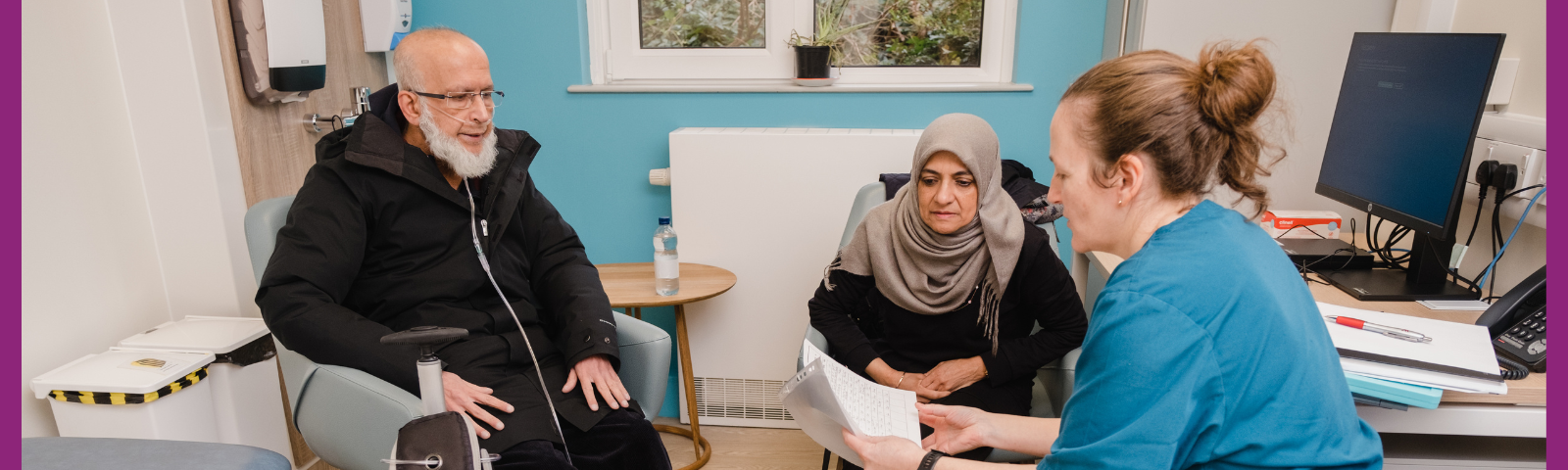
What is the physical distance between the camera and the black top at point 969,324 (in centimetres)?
173

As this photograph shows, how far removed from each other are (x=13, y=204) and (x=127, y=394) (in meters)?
0.40

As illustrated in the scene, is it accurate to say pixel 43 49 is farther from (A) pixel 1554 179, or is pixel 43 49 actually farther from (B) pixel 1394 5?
(B) pixel 1394 5

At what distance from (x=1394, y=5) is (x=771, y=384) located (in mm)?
1913

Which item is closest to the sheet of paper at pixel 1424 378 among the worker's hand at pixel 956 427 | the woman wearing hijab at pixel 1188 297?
the woman wearing hijab at pixel 1188 297

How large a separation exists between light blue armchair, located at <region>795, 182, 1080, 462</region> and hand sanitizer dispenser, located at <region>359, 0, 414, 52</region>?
1.42 meters

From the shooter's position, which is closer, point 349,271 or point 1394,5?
point 349,271

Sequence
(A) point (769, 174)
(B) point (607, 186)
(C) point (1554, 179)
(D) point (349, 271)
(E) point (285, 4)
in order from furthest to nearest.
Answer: (B) point (607, 186) → (A) point (769, 174) → (E) point (285, 4) → (D) point (349, 271) → (C) point (1554, 179)

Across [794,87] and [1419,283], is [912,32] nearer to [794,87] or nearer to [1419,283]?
[794,87]

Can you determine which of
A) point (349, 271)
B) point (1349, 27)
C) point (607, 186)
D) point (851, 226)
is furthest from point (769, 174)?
point (1349, 27)

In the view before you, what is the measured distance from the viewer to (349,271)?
5.12 ft

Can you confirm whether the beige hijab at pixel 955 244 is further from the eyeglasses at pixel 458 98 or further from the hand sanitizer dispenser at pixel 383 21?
the hand sanitizer dispenser at pixel 383 21

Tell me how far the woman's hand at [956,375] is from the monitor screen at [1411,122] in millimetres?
832

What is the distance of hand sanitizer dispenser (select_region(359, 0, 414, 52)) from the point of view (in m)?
2.34

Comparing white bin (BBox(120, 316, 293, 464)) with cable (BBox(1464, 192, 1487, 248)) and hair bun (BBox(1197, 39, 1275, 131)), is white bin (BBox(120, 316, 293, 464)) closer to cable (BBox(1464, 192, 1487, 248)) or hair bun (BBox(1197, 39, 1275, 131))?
hair bun (BBox(1197, 39, 1275, 131))
